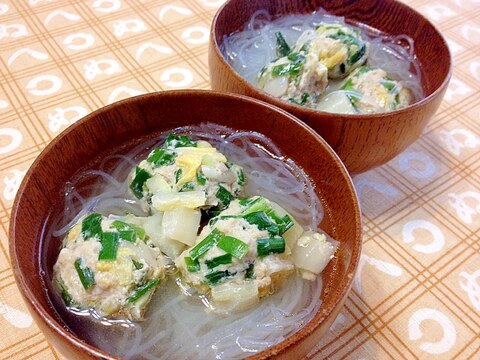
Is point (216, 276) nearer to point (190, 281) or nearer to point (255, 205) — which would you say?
point (190, 281)

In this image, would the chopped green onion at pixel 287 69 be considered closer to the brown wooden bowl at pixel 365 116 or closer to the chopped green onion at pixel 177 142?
the brown wooden bowl at pixel 365 116

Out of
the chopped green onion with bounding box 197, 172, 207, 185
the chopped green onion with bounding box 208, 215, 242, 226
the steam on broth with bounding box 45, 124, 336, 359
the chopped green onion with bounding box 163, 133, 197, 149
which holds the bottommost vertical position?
the steam on broth with bounding box 45, 124, 336, 359

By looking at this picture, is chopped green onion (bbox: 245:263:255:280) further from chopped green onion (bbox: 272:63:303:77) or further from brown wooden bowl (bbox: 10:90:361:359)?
chopped green onion (bbox: 272:63:303:77)

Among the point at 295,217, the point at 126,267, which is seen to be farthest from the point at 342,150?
the point at 126,267

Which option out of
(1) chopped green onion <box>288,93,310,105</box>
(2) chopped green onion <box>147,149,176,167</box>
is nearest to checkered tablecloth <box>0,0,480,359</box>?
(1) chopped green onion <box>288,93,310,105</box>

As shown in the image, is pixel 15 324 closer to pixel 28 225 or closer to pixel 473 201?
pixel 28 225
